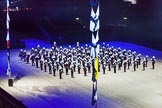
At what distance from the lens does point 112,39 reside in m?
40.3

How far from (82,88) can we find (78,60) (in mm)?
4833

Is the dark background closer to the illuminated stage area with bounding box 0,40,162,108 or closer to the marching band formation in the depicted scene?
the marching band formation

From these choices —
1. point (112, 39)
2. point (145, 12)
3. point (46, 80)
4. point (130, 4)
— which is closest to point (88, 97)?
point (46, 80)

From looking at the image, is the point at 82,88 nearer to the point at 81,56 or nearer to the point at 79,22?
the point at 81,56

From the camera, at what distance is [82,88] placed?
2344 centimetres

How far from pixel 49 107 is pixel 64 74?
653 centimetres

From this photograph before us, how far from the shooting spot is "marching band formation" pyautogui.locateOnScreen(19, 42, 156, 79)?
26906 mm

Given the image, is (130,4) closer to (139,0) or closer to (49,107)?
(139,0)

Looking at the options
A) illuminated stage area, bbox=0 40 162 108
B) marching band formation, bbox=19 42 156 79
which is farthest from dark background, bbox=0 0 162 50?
illuminated stage area, bbox=0 40 162 108

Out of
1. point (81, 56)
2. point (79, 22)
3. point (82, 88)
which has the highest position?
point (79, 22)

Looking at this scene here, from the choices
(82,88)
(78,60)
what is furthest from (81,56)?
(82,88)

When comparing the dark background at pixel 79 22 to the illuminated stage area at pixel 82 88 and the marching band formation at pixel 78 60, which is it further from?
the illuminated stage area at pixel 82 88

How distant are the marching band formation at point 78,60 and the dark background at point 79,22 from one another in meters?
7.34

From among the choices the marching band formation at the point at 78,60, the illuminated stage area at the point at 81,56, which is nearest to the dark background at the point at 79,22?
the illuminated stage area at the point at 81,56
